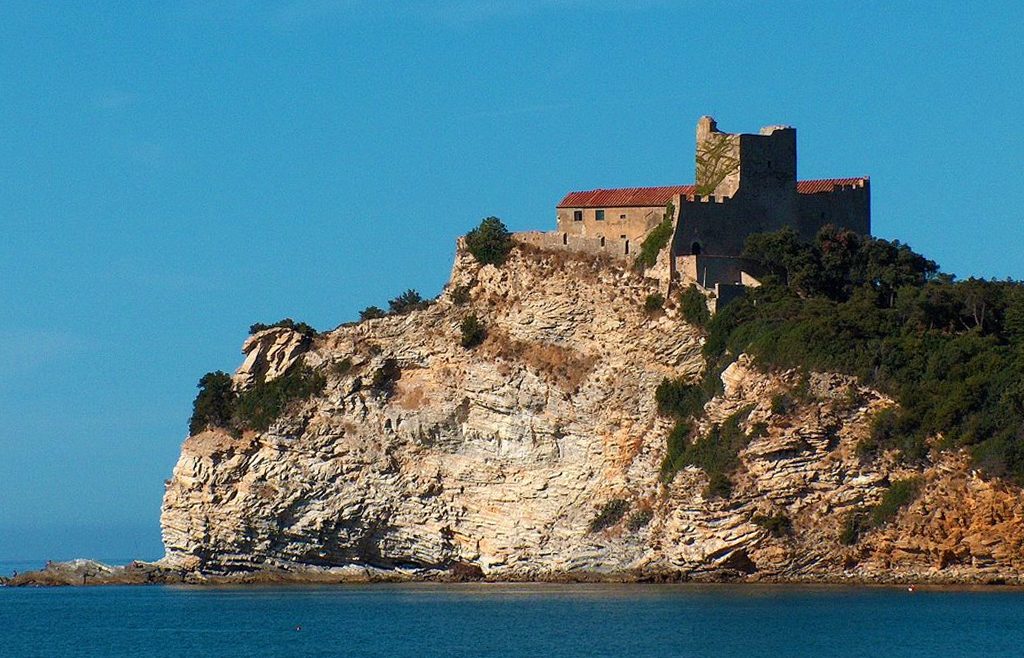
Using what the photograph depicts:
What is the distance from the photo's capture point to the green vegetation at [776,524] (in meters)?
58.2

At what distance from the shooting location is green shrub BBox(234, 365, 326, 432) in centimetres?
7162

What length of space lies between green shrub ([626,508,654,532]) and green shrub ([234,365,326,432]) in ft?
47.2

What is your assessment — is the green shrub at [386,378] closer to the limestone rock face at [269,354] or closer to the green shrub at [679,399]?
the limestone rock face at [269,354]

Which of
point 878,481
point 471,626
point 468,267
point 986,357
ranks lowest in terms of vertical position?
point 471,626

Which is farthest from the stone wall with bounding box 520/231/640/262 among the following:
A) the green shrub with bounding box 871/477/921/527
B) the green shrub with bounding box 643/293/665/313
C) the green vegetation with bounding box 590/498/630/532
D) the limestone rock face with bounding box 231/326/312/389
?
the green shrub with bounding box 871/477/921/527

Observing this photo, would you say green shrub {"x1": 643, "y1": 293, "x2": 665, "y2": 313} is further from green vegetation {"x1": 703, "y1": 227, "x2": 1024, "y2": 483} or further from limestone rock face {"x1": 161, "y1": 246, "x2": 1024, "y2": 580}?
green vegetation {"x1": 703, "y1": 227, "x2": 1024, "y2": 483}

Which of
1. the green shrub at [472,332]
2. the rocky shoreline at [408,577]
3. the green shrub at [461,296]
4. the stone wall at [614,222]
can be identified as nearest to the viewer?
the rocky shoreline at [408,577]

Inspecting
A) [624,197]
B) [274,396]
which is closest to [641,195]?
[624,197]

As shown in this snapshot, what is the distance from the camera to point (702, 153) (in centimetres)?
6881

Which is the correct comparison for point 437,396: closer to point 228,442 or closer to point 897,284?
point 228,442

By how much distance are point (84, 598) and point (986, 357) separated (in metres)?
37.8

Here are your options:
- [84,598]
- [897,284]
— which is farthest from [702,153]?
[84,598]

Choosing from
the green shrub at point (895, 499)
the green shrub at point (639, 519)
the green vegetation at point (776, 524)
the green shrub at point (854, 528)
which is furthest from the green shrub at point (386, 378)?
the green shrub at point (895, 499)

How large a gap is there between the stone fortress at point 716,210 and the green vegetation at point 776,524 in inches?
380
